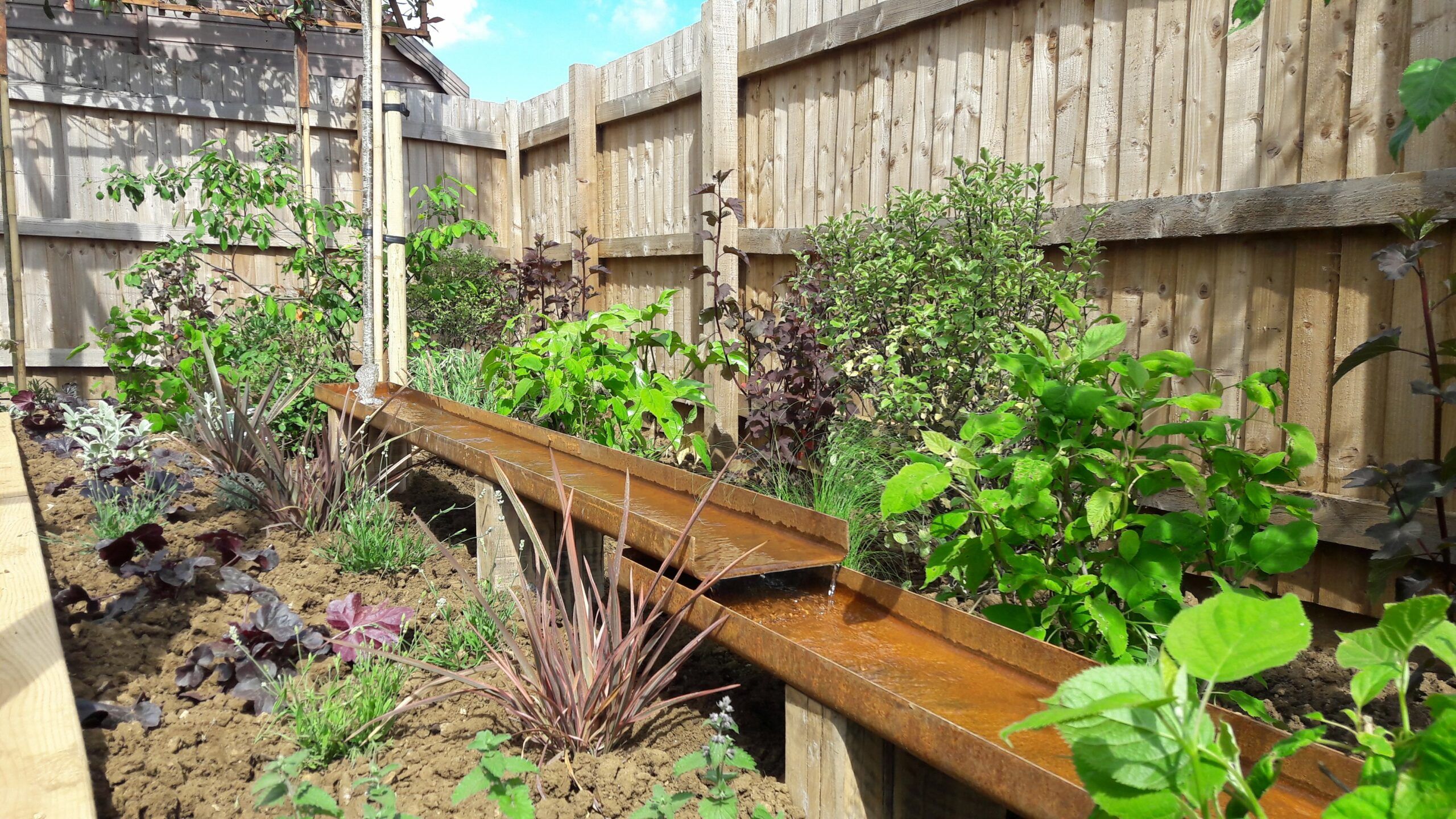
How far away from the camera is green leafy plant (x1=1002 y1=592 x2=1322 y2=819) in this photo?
60 cm

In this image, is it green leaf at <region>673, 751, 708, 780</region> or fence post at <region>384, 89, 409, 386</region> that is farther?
fence post at <region>384, 89, 409, 386</region>

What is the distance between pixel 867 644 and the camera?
195 centimetres

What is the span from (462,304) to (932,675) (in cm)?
613

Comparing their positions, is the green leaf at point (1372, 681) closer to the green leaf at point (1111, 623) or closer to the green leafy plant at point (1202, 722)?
the green leafy plant at point (1202, 722)

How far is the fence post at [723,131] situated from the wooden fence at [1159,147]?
16mm

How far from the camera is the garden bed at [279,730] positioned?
1787mm

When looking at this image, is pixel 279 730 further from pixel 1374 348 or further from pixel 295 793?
pixel 1374 348

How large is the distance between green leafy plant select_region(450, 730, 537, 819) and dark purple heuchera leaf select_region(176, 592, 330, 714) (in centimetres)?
80

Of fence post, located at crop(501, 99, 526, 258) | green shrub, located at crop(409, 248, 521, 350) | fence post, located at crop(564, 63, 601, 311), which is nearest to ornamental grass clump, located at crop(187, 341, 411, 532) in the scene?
green shrub, located at crop(409, 248, 521, 350)

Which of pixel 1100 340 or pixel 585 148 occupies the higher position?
pixel 585 148

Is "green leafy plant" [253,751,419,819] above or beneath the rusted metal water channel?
beneath

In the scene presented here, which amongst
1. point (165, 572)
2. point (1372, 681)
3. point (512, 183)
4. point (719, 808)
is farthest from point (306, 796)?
point (512, 183)

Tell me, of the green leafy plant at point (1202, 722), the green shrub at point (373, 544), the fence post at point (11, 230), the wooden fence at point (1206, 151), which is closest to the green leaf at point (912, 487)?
the green leafy plant at point (1202, 722)

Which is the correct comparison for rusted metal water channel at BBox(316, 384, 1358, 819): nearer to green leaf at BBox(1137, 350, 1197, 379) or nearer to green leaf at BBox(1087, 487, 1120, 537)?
green leaf at BBox(1087, 487, 1120, 537)
